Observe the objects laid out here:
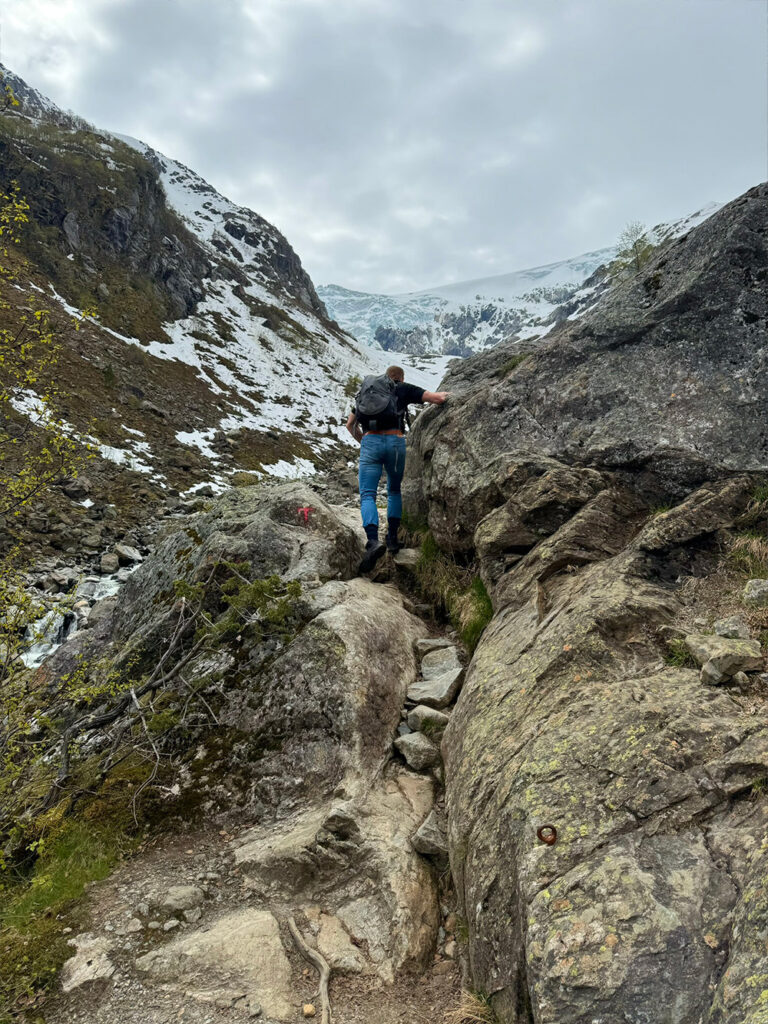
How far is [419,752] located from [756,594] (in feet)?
13.1

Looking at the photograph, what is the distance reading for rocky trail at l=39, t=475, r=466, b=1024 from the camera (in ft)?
13.1

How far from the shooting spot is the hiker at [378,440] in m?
9.87

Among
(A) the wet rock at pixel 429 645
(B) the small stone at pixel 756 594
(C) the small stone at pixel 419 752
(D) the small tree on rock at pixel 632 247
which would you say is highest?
(D) the small tree on rock at pixel 632 247

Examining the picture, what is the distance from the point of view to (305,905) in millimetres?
4852

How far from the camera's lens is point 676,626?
4.93 meters

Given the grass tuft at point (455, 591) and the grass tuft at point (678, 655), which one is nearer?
the grass tuft at point (678, 655)

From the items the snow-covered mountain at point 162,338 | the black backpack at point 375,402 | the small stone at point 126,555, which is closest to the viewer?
the black backpack at point 375,402

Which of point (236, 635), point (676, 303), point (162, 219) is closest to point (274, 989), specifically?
point (236, 635)

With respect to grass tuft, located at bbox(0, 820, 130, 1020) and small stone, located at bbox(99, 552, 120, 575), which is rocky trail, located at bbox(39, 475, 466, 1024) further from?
small stone, located at bbox(99, 552, 120, 575)

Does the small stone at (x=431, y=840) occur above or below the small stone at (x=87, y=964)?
above

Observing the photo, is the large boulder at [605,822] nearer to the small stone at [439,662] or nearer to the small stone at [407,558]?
the small stone at [439,662]

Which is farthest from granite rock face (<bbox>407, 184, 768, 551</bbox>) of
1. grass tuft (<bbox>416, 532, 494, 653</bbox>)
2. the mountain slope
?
the mountain slope

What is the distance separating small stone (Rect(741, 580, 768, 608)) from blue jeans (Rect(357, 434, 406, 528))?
20.4 feet

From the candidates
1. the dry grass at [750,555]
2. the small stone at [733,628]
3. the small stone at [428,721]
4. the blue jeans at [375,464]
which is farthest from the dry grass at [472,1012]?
the blue jeans at [375,464]
